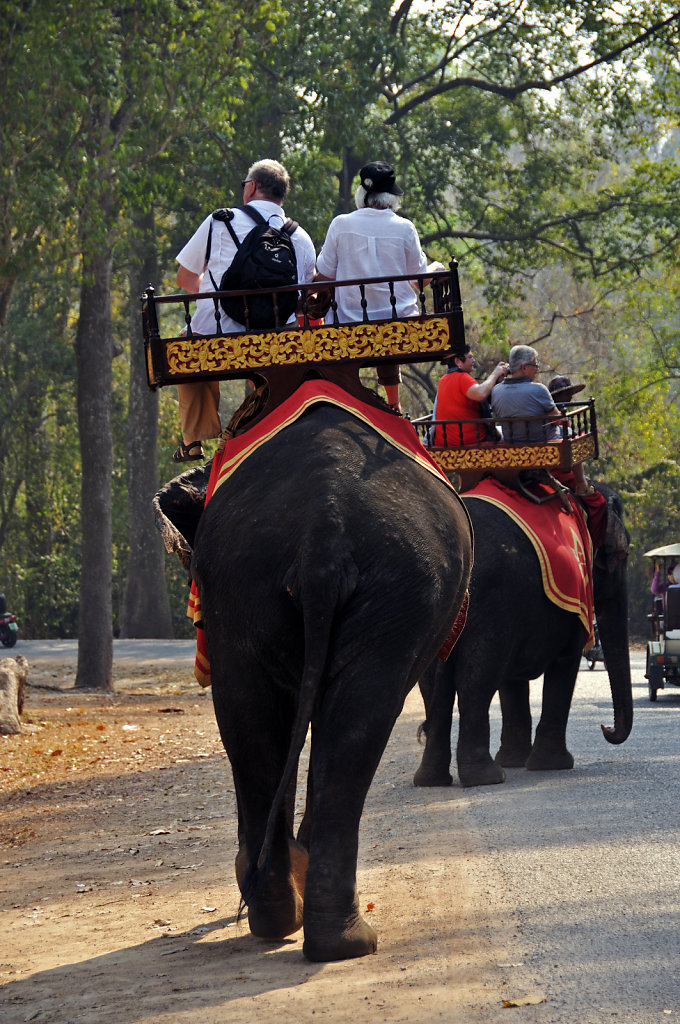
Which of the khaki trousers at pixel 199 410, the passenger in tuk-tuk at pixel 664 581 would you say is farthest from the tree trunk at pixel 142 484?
the khaki trousers at pixel 199 410

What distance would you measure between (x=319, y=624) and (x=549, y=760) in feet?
17.1

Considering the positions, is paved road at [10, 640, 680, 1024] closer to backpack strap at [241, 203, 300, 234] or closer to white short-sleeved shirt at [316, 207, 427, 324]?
white short-sleeved shirt at [316, 207, 427, 324]

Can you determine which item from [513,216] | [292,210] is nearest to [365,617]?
[292,210]

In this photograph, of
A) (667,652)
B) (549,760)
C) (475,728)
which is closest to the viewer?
(475,728)

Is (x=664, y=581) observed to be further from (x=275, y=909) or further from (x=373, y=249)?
(x=275, y=909)

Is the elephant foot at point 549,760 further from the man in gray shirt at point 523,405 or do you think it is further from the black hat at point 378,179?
the black hat at point 378,179

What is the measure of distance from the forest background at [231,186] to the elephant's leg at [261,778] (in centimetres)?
1040

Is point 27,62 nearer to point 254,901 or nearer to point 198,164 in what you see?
point 198,164

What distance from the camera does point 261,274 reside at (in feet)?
17.0

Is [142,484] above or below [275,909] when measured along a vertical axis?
above

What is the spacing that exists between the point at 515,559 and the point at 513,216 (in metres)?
19.9

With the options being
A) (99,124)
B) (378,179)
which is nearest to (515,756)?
(378,179)

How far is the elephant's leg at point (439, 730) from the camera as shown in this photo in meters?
8.80

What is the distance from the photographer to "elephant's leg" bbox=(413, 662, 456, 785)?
8.80 metres
